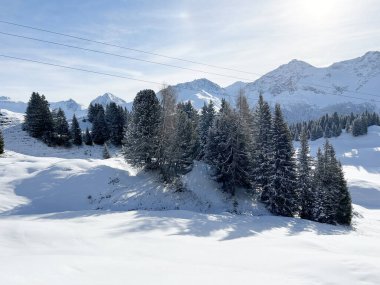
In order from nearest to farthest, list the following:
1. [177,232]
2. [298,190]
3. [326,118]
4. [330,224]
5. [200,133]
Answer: [177,232], [330,224], [298,190], [200,133], [326,118]

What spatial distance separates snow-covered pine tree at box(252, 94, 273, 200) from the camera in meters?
37.6

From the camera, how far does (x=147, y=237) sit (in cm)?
1698

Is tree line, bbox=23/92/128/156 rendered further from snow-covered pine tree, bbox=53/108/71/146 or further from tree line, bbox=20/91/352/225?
tree line, bbox=20/91/352/225

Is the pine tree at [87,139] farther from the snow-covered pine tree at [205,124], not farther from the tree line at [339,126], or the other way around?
the tree line at [339,126]

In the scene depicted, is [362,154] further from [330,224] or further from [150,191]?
[150,191]

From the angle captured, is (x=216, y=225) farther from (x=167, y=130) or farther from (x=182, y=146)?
(x=182, y=146)

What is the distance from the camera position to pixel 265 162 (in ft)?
124

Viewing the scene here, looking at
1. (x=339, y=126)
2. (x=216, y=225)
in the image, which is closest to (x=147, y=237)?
(x=216, y=225)

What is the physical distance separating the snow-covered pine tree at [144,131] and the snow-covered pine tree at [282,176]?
13.4 meters

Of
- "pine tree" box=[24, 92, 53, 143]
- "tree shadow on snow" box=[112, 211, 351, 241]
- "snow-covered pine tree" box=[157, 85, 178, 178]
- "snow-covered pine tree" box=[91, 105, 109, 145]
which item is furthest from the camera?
"snow-covered pine tree" box=[91, 105, 109, 145]

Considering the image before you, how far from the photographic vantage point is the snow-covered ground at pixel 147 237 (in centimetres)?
980

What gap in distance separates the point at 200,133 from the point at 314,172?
18775 mm

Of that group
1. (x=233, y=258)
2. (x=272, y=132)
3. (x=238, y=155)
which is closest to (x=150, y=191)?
(x=238, y=155)

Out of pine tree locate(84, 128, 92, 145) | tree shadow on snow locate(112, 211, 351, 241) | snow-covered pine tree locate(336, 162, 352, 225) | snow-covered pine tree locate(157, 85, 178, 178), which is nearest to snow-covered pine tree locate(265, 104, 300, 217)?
tree shadow on snow locate(112, 211, 351, 241)
